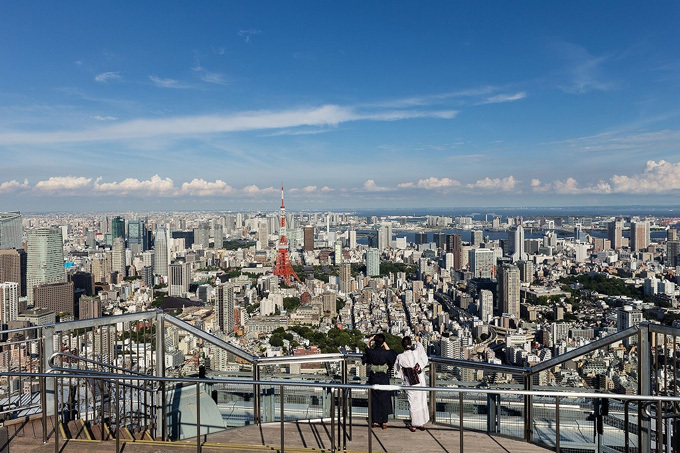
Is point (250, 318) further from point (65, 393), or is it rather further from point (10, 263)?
point (65, 393)

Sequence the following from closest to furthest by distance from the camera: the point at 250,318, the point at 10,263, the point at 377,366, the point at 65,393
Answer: the point at 377,366
the point at 65,393
the point at 250,318
the point at 10,263

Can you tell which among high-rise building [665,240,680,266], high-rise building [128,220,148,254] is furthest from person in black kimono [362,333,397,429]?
high-rise building [128,220,148,254]

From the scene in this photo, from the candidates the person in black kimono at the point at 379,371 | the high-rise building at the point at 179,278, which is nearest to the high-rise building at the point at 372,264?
the high-rise building at the point at 179,278

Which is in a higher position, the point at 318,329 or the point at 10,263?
the point at 10,263

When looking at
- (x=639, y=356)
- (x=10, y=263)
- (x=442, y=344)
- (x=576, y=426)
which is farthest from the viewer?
(x=10, y=263)

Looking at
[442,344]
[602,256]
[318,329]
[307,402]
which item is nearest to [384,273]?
[602,256]

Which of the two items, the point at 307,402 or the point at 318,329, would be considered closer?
the point at 307,402
